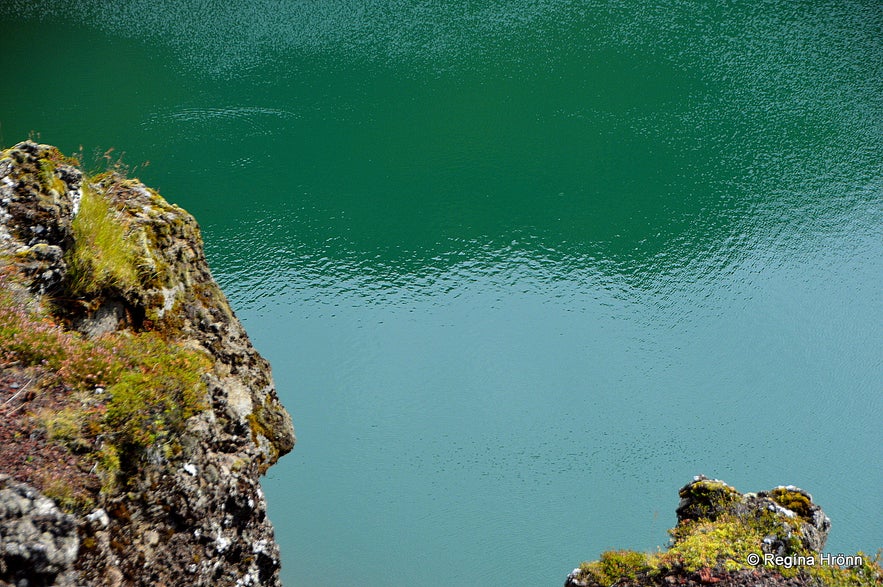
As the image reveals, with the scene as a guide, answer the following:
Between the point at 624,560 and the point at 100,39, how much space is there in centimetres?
1928

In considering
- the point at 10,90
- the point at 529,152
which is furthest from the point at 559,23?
the point at 10,90

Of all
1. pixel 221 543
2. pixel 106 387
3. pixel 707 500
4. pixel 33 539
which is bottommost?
pixel 33 539

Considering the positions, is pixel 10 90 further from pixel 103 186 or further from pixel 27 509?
pixel 27 509

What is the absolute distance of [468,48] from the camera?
61.2ft

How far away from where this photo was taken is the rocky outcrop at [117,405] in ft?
9.21

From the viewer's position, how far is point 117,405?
10.2 feet

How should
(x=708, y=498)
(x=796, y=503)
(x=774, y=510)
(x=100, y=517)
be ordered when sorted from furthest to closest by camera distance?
(x=708, y=498), (x=796, y=503), (x=774, y=510), (x=100, y=517)

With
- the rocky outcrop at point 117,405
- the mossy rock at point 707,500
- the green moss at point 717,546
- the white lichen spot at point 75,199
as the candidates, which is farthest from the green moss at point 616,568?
the white lichen spot at point 75,199

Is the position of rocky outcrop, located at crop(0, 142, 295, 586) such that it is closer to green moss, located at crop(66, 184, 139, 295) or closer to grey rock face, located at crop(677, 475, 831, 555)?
green moss, located at crop(66, 184, 139, 295)

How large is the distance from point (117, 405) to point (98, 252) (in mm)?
1049

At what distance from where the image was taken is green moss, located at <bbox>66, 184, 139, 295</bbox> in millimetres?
3678

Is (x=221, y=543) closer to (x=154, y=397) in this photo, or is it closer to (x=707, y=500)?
(x=154, y=397)

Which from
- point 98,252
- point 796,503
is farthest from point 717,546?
point 98,252

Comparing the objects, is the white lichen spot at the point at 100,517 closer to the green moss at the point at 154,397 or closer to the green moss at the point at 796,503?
the green moss at the point at 154,397
